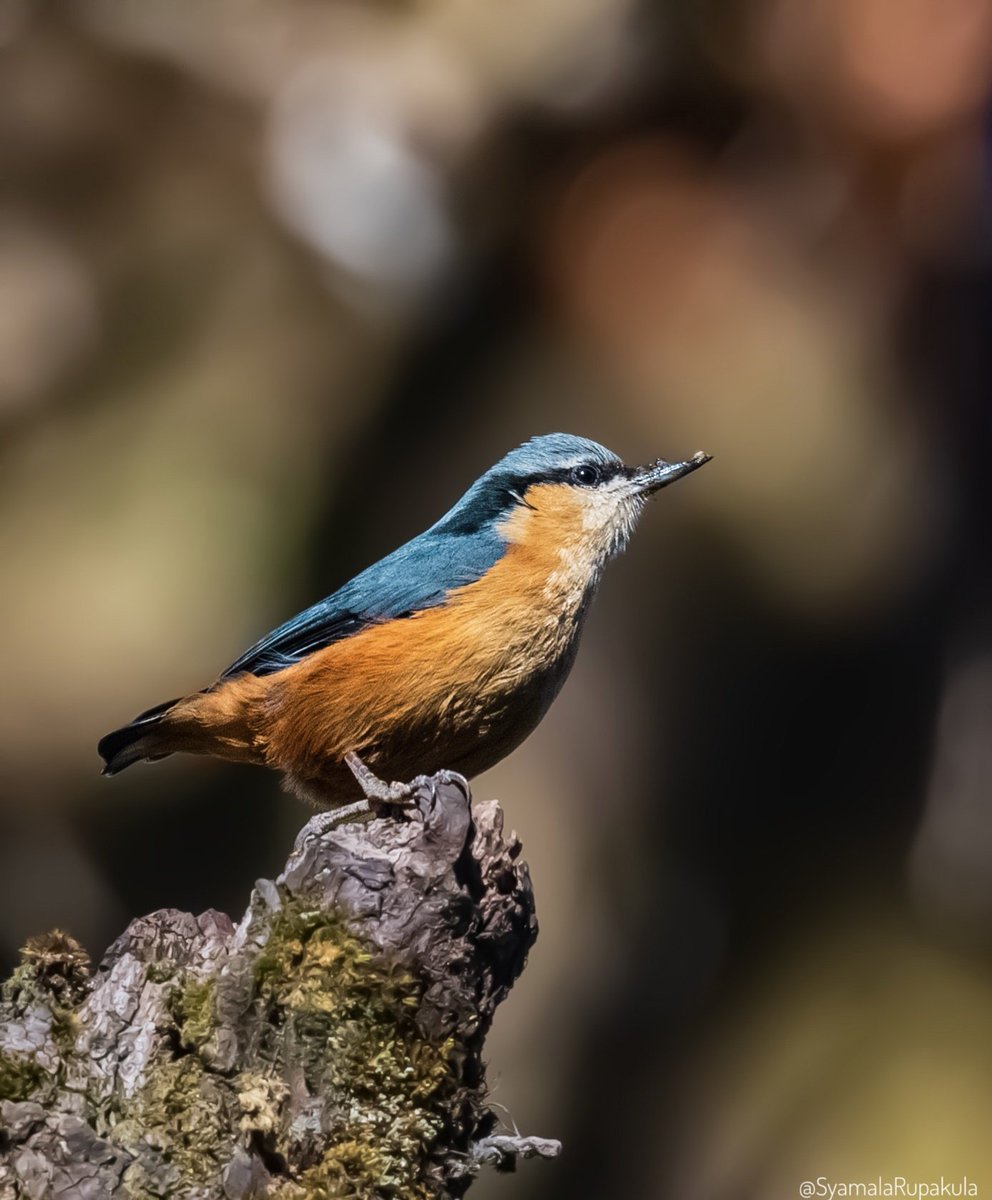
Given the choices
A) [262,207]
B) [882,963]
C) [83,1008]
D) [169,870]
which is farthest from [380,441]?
[83,1008]

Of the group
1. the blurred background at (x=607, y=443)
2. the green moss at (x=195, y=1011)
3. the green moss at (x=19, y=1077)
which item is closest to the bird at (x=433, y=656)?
the green moss at (x=195, y=1011)

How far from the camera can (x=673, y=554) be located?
21.4ft

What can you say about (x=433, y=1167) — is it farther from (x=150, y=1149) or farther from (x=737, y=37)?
(x=737, y=37)

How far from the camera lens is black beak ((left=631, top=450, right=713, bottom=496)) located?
14.3ft

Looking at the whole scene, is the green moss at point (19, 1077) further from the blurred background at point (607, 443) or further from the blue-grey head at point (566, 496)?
the blurred background at point (607, 443)

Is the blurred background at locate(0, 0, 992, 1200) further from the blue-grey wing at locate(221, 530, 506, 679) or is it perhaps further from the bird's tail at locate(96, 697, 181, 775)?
the blue-grey wing at locate(221, 530, 506, 679)

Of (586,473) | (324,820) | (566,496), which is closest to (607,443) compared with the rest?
(586,473)

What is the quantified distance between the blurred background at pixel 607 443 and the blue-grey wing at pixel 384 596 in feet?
6.22

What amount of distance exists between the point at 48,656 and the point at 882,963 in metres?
4.06

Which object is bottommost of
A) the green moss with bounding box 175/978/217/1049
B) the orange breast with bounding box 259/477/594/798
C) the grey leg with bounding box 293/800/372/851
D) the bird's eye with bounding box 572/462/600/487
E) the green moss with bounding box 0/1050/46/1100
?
the green moss with bounding box 175/978/217/1049

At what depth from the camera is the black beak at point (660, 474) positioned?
14.3 feet

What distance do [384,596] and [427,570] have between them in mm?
153

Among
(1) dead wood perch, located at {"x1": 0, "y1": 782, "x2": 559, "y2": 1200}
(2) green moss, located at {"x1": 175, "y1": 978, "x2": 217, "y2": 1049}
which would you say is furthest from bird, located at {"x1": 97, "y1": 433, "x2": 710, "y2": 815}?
(2) green moss, located at {"x1": 175, "y1": 978, "x2": 217, "y2": 1049}

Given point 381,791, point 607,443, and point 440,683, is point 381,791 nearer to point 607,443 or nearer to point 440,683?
point 440,683
